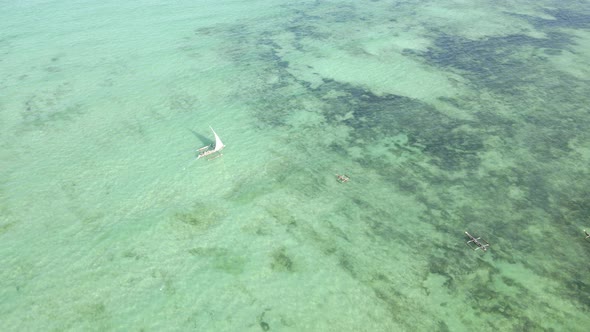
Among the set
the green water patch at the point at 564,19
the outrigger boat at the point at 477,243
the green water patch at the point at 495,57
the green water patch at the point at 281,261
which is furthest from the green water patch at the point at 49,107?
the green water patch at the point at 564,19

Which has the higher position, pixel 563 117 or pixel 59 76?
pixel 59 76

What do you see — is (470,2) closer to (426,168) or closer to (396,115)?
(396,115)

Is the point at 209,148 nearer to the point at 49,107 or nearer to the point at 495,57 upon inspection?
the point at 49,107

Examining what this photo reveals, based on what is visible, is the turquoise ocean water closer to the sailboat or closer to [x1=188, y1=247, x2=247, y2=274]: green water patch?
[x1=188, y1=247, x2=247, y2=274]: green water patch

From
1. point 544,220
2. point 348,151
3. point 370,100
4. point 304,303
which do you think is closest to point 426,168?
point 348,151

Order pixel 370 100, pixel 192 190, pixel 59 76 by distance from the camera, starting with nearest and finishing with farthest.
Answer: pixel 192 190 → pixel 370 100 → pixel 59 76

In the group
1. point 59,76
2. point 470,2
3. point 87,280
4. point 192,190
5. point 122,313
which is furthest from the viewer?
point 470,2

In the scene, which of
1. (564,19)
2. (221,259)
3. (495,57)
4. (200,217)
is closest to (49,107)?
(200,217)
